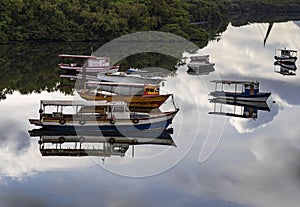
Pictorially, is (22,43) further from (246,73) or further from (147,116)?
(147,116)

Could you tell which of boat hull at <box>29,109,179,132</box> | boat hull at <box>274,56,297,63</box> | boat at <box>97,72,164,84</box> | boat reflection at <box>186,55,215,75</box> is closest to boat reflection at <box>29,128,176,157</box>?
boat hull at <box>29,109,179,132</box>

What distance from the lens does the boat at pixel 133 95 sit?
80.4 ft

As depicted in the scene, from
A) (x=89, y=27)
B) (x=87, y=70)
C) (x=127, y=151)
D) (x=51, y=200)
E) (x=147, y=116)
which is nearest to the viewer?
(x=51, y=200)

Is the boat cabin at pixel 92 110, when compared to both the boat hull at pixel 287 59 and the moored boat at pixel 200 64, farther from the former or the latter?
the boat hull at pixel 287 59

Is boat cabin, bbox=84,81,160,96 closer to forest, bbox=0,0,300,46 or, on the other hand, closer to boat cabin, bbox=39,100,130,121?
boat cabin, bbox=39,100,130,121

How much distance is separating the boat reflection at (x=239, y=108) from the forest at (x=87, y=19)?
26.5 m

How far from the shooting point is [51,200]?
48.0 ft

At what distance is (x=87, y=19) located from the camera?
178ft

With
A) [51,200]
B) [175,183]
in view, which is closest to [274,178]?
[175,183]

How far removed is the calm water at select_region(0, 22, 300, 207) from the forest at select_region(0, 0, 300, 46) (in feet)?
89.1

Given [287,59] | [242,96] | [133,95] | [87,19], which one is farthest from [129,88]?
[87,19]

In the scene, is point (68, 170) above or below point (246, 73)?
below

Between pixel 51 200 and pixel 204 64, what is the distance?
80.5ft

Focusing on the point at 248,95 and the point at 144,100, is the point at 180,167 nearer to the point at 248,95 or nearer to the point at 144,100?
the point at 144,100
